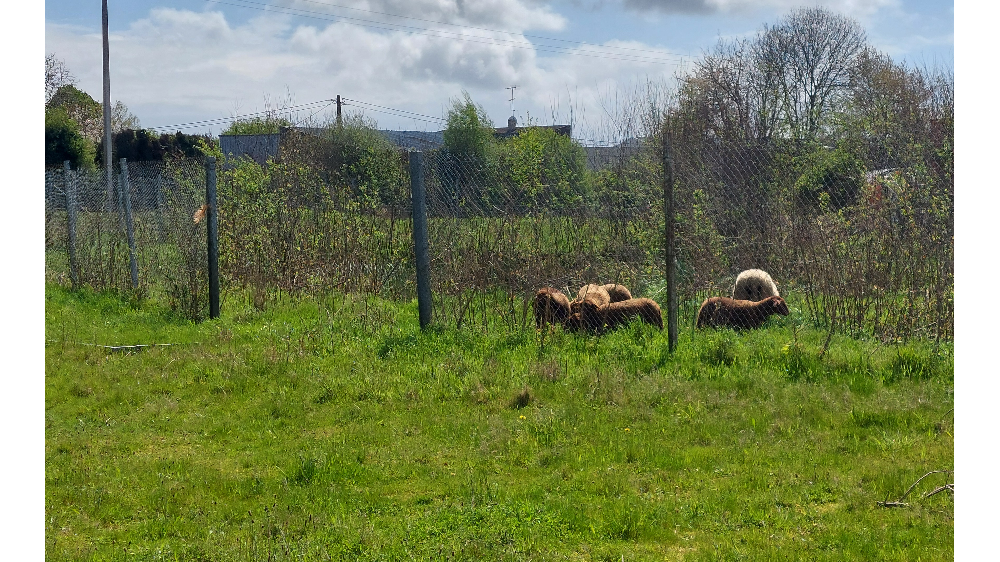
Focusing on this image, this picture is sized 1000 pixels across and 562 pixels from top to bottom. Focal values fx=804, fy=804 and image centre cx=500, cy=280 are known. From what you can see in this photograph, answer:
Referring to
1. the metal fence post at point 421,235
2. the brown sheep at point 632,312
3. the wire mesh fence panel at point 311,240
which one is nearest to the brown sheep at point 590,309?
the brown sheep at point 632,312

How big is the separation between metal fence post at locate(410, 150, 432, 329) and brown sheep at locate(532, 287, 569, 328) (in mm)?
1193

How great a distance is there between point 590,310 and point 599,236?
4.16 feet

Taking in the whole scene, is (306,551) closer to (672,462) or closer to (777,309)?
(672,462)

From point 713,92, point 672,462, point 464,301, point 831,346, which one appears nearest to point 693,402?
point 672,462

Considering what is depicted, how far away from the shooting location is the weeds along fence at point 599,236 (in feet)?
25.8

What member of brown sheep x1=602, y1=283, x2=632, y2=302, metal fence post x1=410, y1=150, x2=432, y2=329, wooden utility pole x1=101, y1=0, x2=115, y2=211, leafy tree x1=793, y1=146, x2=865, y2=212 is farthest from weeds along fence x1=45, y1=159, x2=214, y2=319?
wooden utility pole x1=101, y1=0, x2=115, y2=211

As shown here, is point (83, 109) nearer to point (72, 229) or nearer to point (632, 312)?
point (72, 229)

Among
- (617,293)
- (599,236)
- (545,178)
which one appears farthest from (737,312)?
(545,178)

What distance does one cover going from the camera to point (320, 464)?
5.07m

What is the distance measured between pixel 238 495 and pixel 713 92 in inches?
689

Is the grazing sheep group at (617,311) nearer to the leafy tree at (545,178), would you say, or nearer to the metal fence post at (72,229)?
the leafy tree at (545,178)

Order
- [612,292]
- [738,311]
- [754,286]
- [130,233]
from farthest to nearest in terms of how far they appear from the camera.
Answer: [130,233] → [754,286] → [612,292] → [738,311]

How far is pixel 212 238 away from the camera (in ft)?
32.3

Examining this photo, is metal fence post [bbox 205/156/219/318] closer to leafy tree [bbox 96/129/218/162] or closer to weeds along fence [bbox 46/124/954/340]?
weeds along fence [bbox 46/124/954/340]
